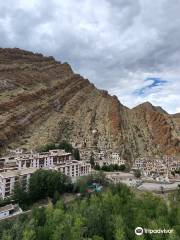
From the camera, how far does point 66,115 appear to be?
8644 centimetres

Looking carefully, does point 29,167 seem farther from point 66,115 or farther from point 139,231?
point 66,115

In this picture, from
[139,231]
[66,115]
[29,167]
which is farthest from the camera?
[66,115]

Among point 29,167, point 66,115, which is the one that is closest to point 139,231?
point 29,167

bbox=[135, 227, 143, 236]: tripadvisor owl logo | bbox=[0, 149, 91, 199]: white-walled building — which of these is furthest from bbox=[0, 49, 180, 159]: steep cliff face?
bbox=[135, 227, 143, 236]: tripadvisor owl logo

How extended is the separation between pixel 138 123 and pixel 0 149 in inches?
2320

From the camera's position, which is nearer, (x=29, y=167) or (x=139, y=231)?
(x=139, y=231)

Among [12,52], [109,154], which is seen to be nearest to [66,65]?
[12,52]

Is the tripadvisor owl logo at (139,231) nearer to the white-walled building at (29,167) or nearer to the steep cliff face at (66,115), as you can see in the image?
the white-walled building at (29,167)

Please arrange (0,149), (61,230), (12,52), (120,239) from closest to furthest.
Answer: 1. (120,239)
2. (61,230)
3. (0,149)
4. (12,52)

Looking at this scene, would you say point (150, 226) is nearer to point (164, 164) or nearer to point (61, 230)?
point (61, 230)

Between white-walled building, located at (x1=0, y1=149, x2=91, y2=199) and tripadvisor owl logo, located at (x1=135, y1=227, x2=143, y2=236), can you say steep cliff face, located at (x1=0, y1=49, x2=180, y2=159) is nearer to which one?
white-walled building, located at (x1=0, y1=149, x2=91, y2=199)

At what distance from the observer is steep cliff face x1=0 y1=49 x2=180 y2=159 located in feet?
236

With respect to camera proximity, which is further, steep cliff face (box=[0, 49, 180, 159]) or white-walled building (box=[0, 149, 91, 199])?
steep cliff face (box=[0, 49, 180, 159])

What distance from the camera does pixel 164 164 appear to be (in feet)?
227
